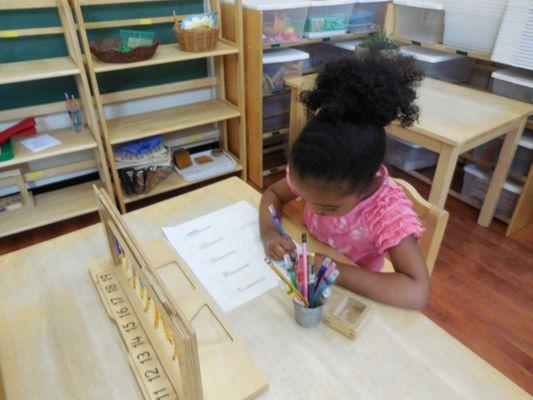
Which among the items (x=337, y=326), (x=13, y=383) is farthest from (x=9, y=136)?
(x=337, y=326)

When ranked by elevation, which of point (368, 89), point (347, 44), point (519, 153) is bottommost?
point (519, 153)

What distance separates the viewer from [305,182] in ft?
2.53

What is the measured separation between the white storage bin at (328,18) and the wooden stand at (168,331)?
1.98 metres

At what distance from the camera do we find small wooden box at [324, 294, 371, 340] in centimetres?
70

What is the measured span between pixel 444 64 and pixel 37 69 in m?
2.17

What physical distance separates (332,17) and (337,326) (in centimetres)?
219

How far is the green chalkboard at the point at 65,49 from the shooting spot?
191 cm

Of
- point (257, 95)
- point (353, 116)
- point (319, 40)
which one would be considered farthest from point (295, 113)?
point (353, 116)

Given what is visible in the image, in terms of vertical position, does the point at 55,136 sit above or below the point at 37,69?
below

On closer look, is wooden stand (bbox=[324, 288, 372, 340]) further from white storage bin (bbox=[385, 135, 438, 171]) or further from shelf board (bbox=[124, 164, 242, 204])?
white storage bin (bbox=[385, 135, 438, 171])

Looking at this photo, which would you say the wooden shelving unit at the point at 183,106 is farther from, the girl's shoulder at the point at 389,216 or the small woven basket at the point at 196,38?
the girl's shoulder at the point at 389,216

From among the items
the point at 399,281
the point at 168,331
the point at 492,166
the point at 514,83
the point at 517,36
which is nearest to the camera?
the point at 168,331

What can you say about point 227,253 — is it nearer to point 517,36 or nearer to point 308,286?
point 308,286

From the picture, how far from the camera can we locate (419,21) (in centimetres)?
227
